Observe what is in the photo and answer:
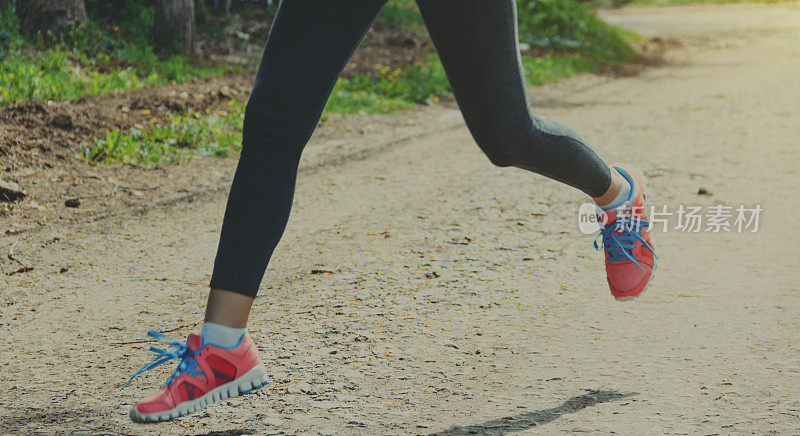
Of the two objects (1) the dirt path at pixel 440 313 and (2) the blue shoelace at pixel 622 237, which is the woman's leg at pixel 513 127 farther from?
(1) the dirt path at pixel 440 313

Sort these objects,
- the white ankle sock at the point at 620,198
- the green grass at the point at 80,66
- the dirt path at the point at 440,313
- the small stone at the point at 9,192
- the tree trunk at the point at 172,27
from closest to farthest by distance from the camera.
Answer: the dirt path at the point at 440,313
the white ankle sock at the point at 620,198
the small stone at the point at 9,192
the green grass at the point at 80,66
the tree trunk at the point at 172,27

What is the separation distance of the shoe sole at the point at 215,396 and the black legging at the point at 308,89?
0.24m

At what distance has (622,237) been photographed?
A: 2.73m

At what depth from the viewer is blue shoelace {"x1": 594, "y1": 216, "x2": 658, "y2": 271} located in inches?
107

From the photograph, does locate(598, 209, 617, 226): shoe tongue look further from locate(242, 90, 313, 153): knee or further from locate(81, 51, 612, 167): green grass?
locate(81, 51, 612, 167): green grass

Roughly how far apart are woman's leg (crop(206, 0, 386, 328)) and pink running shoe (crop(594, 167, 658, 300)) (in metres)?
1.12

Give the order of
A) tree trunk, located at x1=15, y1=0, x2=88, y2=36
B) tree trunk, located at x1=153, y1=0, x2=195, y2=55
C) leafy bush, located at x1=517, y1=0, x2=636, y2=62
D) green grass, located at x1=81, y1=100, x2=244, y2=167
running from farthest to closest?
1. leafy bush, located at x1=517, y1=0, x2=636, y2=62
2. tree trunk, located at x1=153, y1=0, x2=195, y2=55
3. tree trunk, located at x1=15, y1=0, x2=88, y2=36
4. green grass, located at x1=81, y1=100, x2=244, y2=167

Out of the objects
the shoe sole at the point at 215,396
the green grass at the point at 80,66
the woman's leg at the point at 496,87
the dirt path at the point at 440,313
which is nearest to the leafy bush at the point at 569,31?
the green grass at the point at 80,66

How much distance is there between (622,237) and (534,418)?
2.69 ft

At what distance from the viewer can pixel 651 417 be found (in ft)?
7.16

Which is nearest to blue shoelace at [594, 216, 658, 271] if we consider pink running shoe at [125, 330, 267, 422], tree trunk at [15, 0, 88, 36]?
pink running shoe at [125, 330, 267, 422]

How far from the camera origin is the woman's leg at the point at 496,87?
2.06 meters

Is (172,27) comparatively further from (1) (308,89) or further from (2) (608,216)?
(1) (308,89)

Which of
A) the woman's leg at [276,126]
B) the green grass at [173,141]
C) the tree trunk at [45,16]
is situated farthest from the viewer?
the tree trunk at [45,16]
